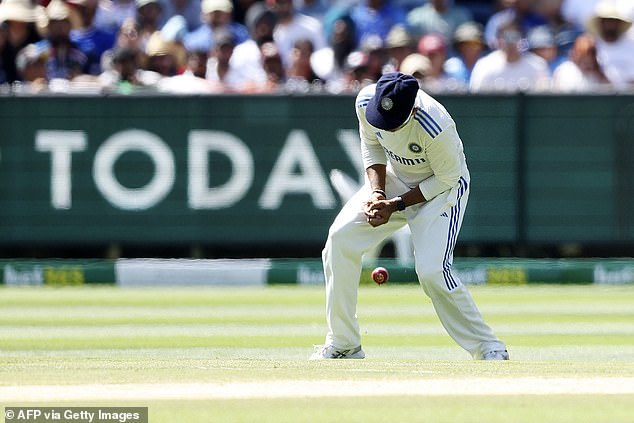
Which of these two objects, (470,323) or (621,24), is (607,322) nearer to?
(470,323)

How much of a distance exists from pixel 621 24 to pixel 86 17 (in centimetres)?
537

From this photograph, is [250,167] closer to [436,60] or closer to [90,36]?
[436,60]

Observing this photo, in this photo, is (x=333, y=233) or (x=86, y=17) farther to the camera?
(x=86, y=17)

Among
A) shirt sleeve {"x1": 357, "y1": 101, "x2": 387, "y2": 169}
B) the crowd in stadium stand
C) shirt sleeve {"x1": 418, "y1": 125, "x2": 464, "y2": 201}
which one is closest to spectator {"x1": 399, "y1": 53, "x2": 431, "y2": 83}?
the crowd in stadium stand

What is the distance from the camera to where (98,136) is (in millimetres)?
13148

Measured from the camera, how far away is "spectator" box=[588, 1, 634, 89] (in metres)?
13.8

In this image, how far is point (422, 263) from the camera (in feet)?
24.6

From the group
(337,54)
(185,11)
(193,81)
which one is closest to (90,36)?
(185,11)

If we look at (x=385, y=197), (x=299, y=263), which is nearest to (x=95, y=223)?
(x=299, y=263)

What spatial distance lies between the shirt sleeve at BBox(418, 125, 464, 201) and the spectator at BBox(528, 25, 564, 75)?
6.76m

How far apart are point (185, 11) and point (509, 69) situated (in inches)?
141

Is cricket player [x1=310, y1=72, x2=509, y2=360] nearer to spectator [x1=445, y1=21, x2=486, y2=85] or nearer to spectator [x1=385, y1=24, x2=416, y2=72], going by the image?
spectator [x1=385, y1=24, x2=416, y2=72]

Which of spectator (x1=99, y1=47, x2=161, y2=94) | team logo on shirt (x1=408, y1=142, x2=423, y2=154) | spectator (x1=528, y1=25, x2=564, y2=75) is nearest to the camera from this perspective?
team logo on shirt (x1=408, y1=142, x2=423, y2=154)

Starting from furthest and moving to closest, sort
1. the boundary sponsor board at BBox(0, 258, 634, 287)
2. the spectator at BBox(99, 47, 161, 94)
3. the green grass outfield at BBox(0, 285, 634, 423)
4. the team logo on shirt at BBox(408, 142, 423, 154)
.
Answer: the spectator at BBox(99, 47, 161, 94) < the boundary sponsor board at BBox(0, 258, 634, 287) < the team logo on shirt at BBox(408, 142, 423, 154) < the green grass outfield at BBox(0, 285, 634, 423)
